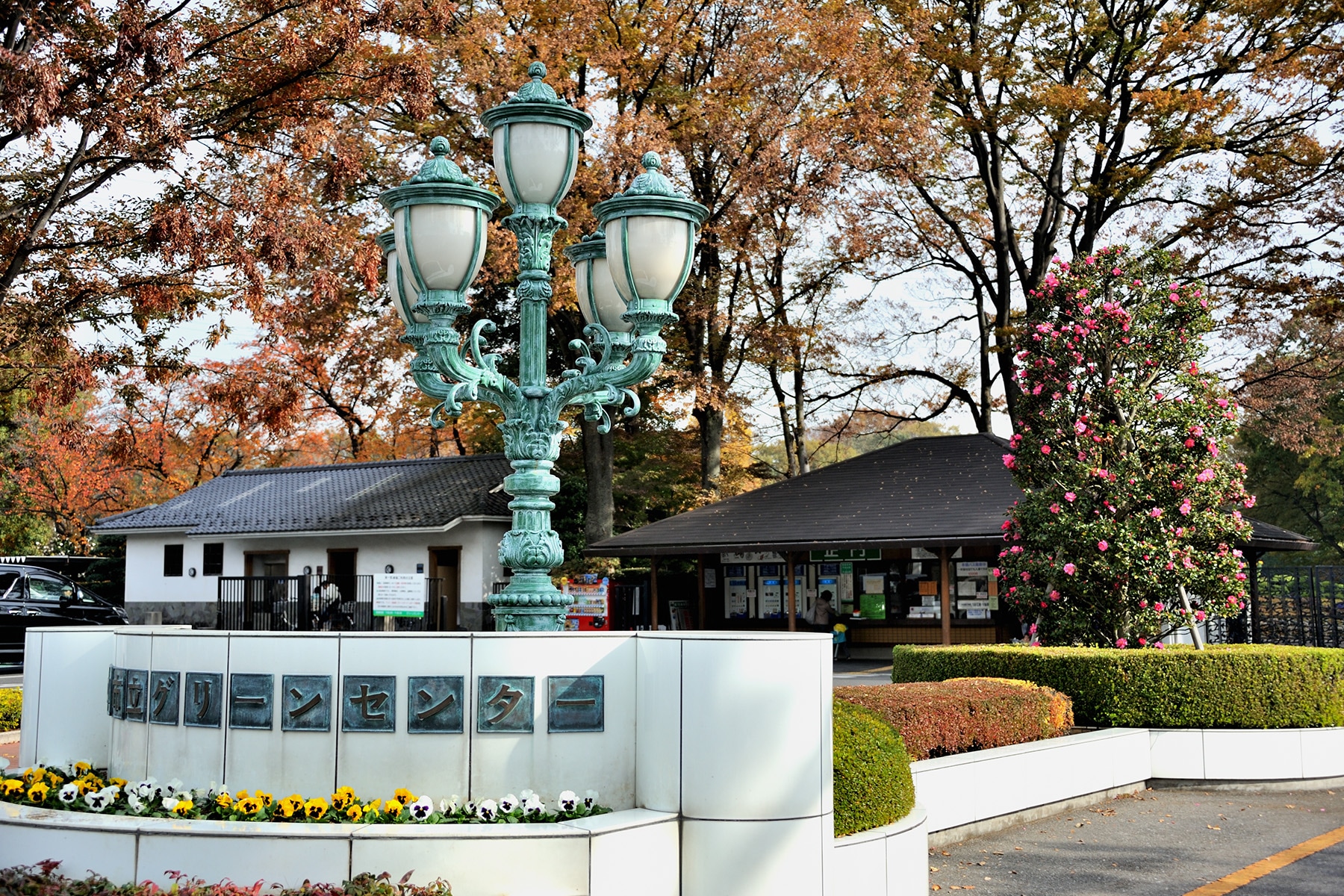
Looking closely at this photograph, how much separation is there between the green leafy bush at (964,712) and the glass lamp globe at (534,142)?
456 centimetres

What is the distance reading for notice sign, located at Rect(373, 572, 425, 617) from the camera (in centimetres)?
2406

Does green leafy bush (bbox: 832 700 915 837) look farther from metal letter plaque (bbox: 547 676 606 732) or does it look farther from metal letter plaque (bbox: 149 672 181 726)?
metal letter plaque (bbox: 149 672 181 726)

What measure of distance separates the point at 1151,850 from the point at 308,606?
19863 mm

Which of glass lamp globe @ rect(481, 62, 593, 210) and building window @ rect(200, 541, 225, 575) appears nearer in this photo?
glass lamp globe @ rect(481, 62, 593, 210)

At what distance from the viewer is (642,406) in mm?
32469

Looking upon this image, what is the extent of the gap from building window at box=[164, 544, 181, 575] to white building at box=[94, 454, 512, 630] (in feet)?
0.07

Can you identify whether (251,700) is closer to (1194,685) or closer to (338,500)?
(1194,685)

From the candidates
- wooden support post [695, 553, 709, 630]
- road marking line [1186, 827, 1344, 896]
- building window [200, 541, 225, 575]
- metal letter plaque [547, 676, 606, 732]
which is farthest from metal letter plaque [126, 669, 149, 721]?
building window [200, 541, 225, 575]

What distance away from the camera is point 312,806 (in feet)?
19.1

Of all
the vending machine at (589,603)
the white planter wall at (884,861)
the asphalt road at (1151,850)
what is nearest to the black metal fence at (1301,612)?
the asphalt road at (1151,850)

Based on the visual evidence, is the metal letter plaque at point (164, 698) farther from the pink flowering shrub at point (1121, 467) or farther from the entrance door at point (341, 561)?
the entrance door at point (341, 561)

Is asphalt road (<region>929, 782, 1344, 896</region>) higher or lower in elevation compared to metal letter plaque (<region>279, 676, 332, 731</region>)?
lower

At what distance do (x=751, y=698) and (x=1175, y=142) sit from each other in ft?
71.2

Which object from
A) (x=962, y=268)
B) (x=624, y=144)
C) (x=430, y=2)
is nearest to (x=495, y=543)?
(x=624, y=144)
